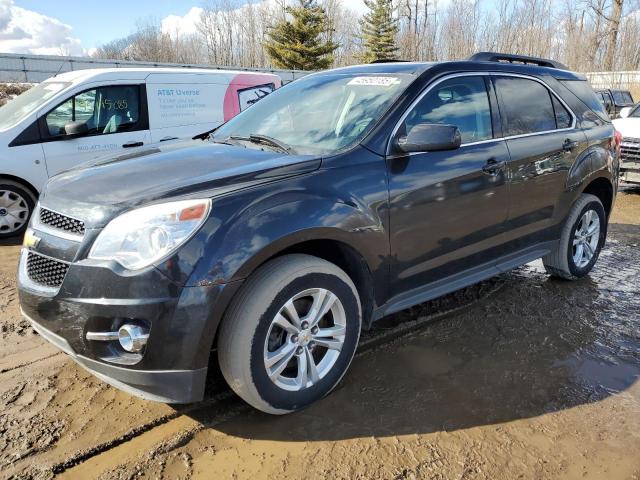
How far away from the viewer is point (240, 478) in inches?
88.8

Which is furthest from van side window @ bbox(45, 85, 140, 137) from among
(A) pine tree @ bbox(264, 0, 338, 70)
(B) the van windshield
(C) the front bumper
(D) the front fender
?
(A) pine tree @ bbox(264, 0, 338, 70)

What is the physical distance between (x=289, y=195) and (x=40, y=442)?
5.60 ft

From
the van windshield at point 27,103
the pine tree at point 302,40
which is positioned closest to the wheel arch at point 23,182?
the van windshield at point 27,103

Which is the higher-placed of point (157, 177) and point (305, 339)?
point (157, 177)

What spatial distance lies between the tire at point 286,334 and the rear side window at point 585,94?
307 cm

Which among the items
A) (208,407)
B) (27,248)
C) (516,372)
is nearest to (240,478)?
(208,407)

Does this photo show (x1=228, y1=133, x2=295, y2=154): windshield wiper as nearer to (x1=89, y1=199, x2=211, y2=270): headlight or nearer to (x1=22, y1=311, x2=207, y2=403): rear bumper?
(x1=89, y1=199, x2=211, y2=270): headlight

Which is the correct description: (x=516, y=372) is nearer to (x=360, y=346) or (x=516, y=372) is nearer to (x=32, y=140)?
(x=360, y=346)

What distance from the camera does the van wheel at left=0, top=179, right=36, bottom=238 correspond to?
20.3 feet

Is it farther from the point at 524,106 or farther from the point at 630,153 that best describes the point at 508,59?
the point at 630,153

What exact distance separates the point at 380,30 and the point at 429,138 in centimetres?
4477

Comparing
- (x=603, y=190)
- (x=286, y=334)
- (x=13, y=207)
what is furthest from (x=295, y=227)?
(x=13, y=207)

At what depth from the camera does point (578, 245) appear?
4.64m

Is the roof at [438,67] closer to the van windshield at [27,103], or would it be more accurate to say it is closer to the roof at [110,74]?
the roof at [110,74]
